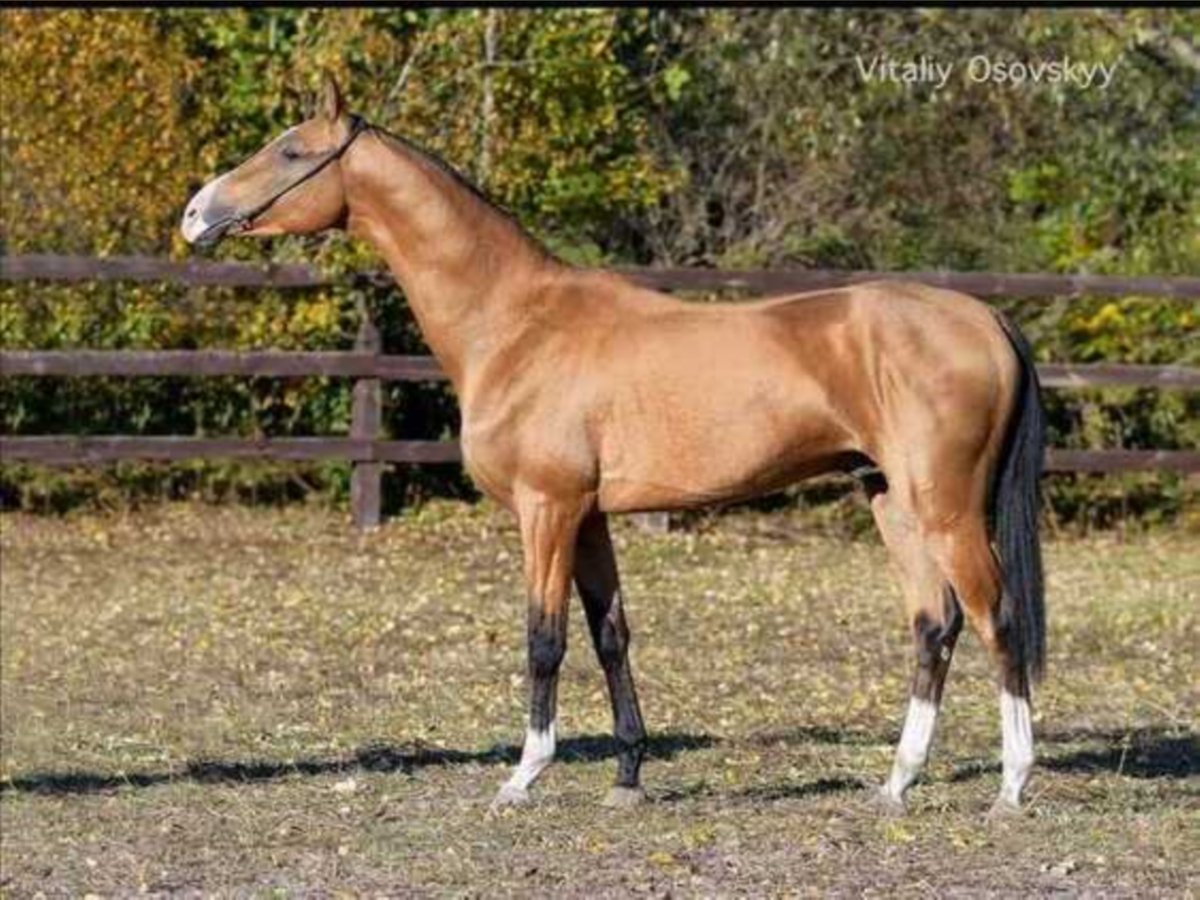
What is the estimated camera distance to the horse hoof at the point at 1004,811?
8008 millimetres

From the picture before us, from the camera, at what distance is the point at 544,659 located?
336 inches

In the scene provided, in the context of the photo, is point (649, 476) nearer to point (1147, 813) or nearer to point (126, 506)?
point (1147, 813)

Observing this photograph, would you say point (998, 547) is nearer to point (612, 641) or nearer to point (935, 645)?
point (935, 645)

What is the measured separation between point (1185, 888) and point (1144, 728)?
3.34 m

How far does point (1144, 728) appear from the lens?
406 inches

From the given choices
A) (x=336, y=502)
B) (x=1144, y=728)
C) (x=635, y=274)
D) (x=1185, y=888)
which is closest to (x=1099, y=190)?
(x=635, y=274)

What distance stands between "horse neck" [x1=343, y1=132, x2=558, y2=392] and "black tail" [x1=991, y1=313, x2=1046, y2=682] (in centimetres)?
166

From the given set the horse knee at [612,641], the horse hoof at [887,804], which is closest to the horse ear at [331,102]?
the horse knee at [612,641]

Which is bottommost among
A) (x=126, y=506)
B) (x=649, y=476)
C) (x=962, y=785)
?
(x=126, y=506)

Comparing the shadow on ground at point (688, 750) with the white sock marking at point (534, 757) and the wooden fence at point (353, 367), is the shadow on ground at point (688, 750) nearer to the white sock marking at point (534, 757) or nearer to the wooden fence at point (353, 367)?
the white sock marking at point (534, 757)

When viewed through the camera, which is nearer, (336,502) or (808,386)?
Answer: (808,386)

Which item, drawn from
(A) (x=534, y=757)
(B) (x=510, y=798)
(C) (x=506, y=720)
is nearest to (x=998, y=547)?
(A) (x=534, y=757)

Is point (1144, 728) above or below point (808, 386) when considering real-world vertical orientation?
below

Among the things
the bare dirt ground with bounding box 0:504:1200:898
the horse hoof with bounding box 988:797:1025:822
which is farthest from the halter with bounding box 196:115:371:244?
the horse hoof with bounding box 988:797:1025:822
